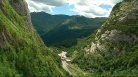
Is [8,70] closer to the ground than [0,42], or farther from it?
closer to the ground

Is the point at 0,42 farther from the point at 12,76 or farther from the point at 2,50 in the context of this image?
the point at 12,76

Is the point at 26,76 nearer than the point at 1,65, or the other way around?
the point at 1,65

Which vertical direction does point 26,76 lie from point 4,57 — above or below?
below

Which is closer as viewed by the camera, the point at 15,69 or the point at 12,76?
the point at 12,76

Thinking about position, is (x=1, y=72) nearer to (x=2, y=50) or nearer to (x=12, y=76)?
(x=12, y=76)

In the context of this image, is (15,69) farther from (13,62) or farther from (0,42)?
(0,42)

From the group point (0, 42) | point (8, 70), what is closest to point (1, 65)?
point (8, 70)

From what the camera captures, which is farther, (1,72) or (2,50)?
(2,50)

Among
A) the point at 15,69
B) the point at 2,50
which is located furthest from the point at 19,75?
the point at 2,50

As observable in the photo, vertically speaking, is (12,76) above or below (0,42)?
below
